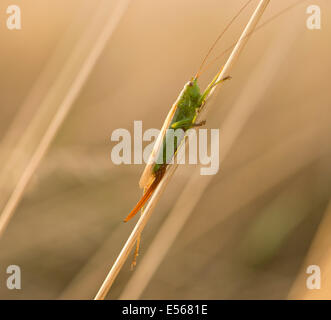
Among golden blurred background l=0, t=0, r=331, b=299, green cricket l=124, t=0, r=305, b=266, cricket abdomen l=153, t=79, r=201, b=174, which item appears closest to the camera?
green cricket l=124, t=0, r=305, b=266

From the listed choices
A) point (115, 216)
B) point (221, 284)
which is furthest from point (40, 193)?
point (221, 284)

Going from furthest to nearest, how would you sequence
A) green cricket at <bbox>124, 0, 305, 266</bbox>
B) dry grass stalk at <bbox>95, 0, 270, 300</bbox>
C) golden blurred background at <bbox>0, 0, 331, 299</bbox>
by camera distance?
golden blurred background at <bbox>0, 0, 331, 299</bbox> → green cricket at <bbox>124, 0, 305, 266</bbox> → dry grass stalk at <bbox>95, 0, 270, 300</bbox>

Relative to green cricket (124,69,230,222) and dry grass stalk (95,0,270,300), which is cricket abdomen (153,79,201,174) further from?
dry grass stalk (95,0,270,300)

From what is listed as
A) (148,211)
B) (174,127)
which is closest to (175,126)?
(174,127)

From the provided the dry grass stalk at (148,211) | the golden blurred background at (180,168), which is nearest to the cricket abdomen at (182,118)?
the dry grass stalk at (148,211)

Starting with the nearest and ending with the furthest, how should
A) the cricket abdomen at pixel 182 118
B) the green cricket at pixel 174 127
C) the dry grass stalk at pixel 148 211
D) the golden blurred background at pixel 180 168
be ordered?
the dry grass stalk at pixel 148 211 < the green cricket at pixel 174 127 < the cricket abdomen at pixel 182 118 < the golden blurred background at pixel 180 168

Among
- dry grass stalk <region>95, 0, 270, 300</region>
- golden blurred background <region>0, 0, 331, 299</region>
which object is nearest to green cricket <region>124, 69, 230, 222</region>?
dry grass stalk <region>95, 0, 270, 300</region>

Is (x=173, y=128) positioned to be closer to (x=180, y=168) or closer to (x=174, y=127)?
(x=174, y=127)

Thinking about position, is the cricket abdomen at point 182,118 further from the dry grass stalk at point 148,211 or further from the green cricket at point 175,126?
the dry grass stalk at point 148,211
